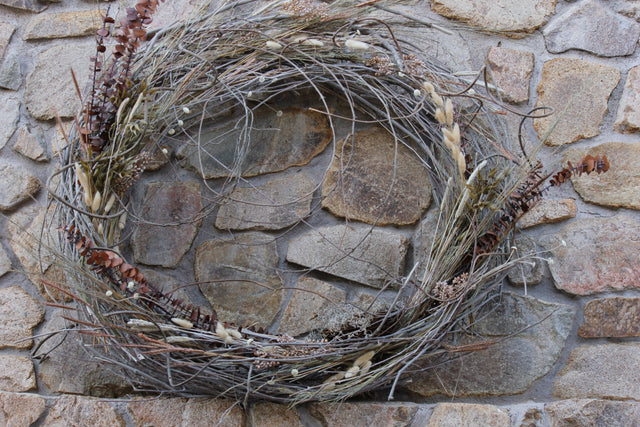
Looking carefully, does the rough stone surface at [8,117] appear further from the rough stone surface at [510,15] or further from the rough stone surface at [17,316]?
the rough stone surface at [510,15]

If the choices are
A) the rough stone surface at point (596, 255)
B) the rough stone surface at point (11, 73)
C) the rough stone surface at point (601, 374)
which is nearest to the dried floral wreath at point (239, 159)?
the rough stone surface at point (596, 255)

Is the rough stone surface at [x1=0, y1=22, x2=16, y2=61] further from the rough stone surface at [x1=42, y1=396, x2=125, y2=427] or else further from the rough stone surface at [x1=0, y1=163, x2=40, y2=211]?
the rough stone surface at [x1=42, y1=396, x2=125, y2=427]

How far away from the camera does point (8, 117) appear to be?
5.40ft

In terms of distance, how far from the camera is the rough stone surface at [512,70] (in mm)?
1504

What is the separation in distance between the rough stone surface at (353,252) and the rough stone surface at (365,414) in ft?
0.98

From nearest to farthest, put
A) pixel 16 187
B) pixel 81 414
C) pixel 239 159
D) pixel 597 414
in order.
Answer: pixel 597 414 < pixel 81 414 < pixel 239 159 < pixel 16 187

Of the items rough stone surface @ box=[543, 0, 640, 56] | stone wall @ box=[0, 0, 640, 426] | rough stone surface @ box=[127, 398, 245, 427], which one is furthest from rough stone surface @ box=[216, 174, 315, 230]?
rough stone surface @ box=[543, 0, 640, 56]

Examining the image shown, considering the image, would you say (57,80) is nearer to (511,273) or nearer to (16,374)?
(16,374)

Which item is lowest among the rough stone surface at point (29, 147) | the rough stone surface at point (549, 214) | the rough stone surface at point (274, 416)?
the rough stone surface at point (274, 416)

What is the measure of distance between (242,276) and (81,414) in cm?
50

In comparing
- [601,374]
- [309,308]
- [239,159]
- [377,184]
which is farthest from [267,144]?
[601,374]

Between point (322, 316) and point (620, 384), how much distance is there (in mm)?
701

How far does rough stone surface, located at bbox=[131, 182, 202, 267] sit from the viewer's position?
1516 millimetres

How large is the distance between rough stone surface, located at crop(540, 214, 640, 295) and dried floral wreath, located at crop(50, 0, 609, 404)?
0.49ft
